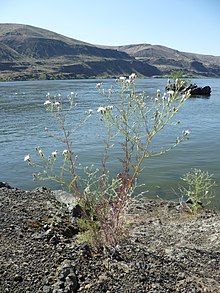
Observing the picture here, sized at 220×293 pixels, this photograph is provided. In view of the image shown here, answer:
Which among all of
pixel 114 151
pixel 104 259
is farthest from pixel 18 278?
pixel 114 151

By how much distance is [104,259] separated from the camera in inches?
212

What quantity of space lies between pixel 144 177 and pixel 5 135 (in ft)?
41.5

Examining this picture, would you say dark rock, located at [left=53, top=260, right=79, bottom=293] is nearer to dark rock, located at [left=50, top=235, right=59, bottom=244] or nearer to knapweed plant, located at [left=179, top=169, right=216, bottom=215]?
dark rock, located at [left=50, top=235, right=59, bottom=244]

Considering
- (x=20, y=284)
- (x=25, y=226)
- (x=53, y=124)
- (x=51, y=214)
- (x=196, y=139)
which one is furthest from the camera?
(x=53, y=124)

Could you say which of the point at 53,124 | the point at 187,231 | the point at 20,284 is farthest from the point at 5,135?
the point at 20,284

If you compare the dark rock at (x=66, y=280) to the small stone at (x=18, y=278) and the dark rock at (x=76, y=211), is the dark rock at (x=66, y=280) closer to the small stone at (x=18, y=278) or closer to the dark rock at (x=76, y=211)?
the small stone at (x=18, y=278)

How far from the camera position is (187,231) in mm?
Answer: 7758

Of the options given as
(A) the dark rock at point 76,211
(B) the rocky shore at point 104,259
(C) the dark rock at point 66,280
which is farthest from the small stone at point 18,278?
(A) the dark rock at point 76,211

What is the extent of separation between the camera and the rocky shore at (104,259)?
473 centimetres

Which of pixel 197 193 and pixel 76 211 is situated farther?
pixel 197 193

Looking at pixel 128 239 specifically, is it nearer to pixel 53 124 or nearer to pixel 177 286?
pixel 177 286

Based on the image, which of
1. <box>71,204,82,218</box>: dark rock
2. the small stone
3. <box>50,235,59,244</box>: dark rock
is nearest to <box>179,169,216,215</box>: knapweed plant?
<box>71,204,82,218</box>: dark rock

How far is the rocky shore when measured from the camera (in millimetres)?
4727

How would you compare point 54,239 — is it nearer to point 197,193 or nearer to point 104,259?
point 104,259
